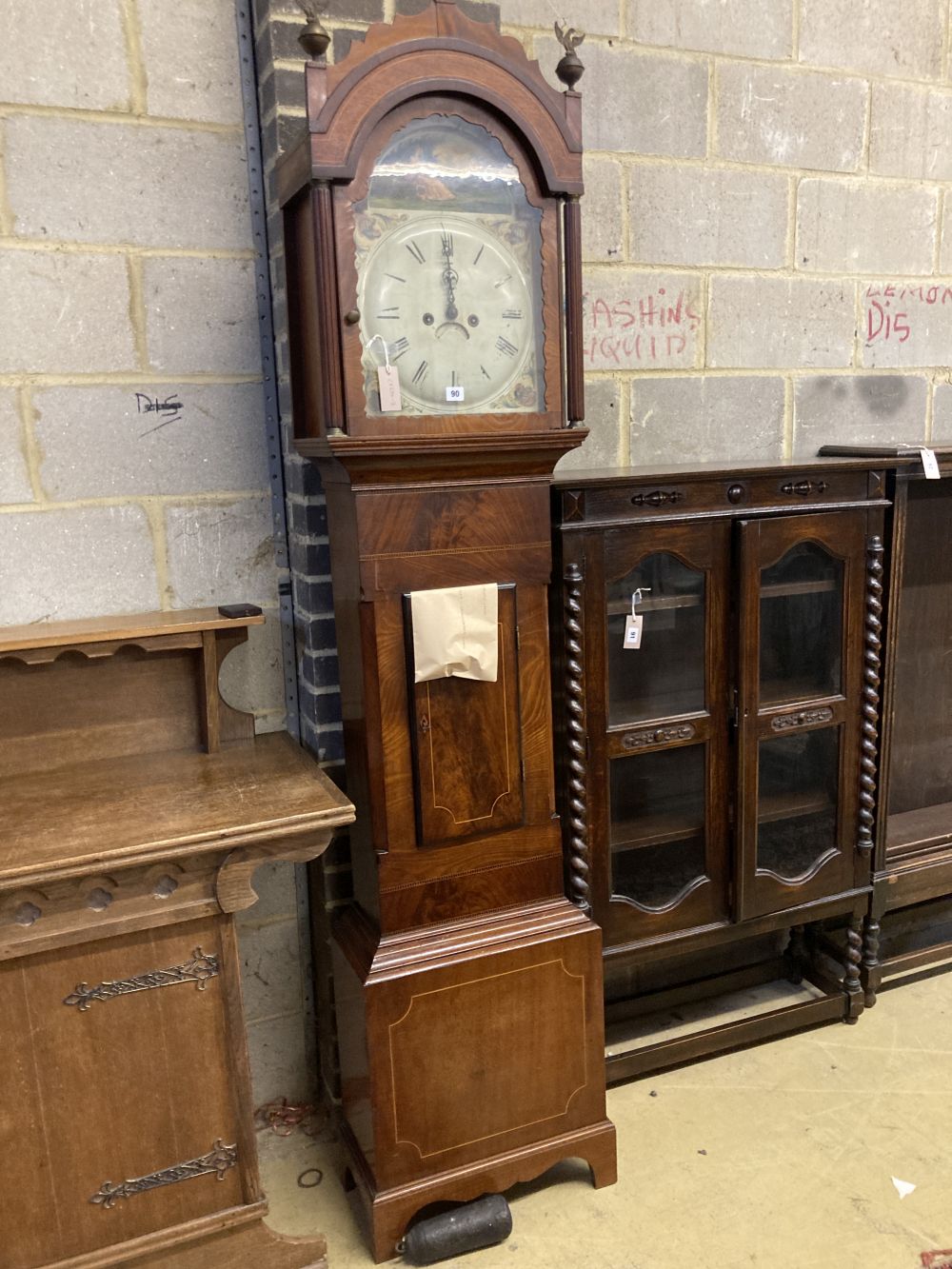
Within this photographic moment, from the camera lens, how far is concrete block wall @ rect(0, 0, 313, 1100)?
6.06ft

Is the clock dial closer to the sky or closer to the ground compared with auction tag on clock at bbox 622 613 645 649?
closer to the sky

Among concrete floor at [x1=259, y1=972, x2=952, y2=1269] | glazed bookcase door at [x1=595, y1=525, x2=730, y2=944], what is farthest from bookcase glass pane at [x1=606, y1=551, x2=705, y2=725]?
concrete floor at [x1=259, y1=972, x2=952, y2=1269]

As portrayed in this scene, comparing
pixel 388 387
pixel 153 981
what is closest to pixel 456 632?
pixel 388 387

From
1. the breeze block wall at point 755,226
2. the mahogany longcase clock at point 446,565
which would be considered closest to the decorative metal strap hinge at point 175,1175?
the mahogany longcase clock at point 446,565

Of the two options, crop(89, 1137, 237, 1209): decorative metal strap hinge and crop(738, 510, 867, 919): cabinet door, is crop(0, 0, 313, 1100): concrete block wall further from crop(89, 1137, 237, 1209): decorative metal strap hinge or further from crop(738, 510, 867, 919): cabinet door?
crop(738, 510, 867, 919): cabinet door

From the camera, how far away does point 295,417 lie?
1929mm

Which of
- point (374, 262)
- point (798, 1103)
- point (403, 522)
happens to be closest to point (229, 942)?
point (403, 522)

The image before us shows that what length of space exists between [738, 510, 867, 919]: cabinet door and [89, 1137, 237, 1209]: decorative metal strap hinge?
1216mm

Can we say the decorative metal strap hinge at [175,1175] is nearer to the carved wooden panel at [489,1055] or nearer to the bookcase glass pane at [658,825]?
the carved wooden panel at [489,1055]

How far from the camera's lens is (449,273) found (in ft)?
5.62

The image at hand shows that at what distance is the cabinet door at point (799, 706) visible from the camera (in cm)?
223

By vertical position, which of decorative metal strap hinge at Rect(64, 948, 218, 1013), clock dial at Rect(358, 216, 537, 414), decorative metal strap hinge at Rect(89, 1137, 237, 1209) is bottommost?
decorative metal strap hinge at Rect(89, 1137, 237, 1209)

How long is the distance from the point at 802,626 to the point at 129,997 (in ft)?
5.24

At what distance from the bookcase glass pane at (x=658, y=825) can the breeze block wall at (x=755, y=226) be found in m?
0.62
